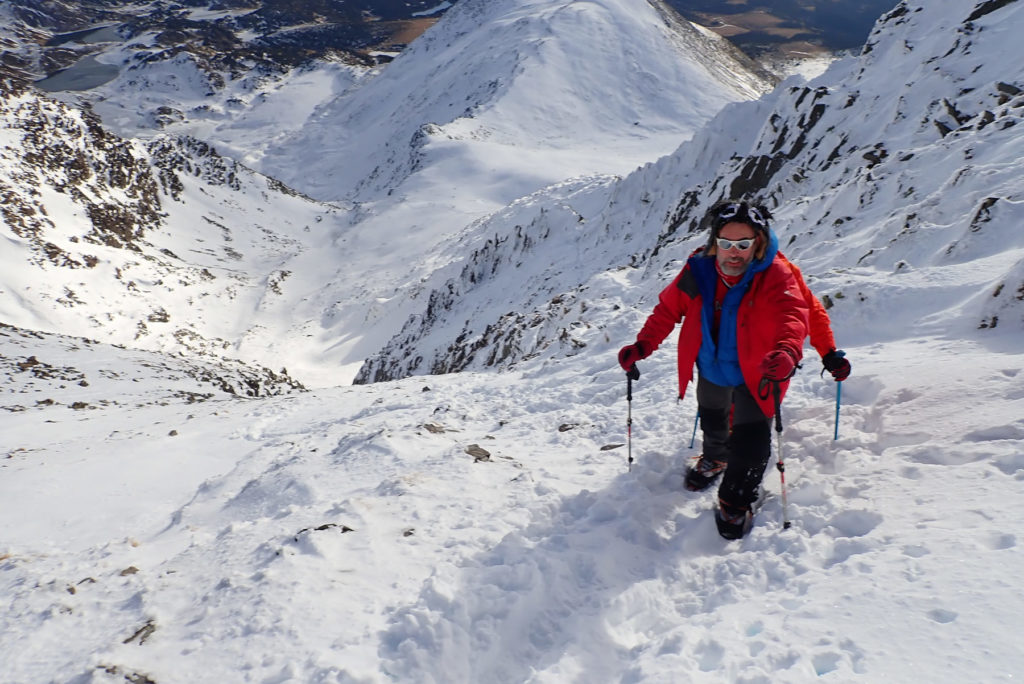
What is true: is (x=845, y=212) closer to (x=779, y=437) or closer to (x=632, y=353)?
(x=632, y=353)

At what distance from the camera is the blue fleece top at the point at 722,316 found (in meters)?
4.19

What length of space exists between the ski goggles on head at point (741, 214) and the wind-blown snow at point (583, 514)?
6.88ft

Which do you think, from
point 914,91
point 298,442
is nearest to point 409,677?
point 298,442

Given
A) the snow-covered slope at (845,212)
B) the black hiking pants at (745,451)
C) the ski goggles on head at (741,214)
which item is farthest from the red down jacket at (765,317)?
the snow-covered slope at (845,212)

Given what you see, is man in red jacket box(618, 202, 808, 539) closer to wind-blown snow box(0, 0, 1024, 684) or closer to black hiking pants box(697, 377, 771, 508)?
black hiking pants box(697, 377, 771, 508)

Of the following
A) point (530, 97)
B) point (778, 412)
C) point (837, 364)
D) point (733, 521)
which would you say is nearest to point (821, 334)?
point (837, 364)

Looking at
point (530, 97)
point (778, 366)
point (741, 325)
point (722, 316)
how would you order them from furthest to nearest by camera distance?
point (530, 97)
point (722, 316)
point (741, 325)
point (778, 366)

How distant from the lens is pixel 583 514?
16.3ft

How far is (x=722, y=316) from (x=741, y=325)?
160mm

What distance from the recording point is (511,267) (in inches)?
1420

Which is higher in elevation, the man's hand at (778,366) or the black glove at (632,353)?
the man's hand at (778,366)

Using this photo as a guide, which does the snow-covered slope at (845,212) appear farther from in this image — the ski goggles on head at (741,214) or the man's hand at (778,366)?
the man's hand at (778,366)

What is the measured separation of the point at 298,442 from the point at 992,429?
8776 millimetres

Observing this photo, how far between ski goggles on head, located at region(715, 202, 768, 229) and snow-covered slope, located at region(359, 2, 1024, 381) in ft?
Result: 14.2
